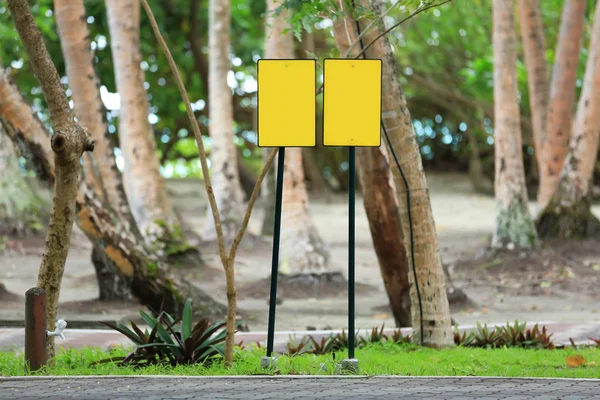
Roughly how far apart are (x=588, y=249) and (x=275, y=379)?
11353mm

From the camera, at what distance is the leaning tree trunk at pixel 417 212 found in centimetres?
952

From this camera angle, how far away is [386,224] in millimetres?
11664

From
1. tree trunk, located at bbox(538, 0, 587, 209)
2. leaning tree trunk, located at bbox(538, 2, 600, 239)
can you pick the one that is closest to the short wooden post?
leaning tree trunk, located at bbox(538, 2, 600, 239)

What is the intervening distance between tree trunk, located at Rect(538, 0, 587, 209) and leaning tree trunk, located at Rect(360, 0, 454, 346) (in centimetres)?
948

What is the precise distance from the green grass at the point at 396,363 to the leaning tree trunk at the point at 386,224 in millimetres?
A: 2098

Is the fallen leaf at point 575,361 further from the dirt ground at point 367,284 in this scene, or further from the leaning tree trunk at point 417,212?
the dirt ground at point 367,284

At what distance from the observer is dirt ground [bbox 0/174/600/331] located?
43.8 feet

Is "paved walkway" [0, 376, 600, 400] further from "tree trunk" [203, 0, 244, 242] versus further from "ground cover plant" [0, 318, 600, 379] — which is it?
"tree trunk" [203, 0, 244, 242]

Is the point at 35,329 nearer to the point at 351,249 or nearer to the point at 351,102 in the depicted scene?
the point at 351,249

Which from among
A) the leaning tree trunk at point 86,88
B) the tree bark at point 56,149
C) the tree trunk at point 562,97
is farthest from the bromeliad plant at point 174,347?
the tree trunk at point 562,97

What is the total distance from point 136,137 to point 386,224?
721cm

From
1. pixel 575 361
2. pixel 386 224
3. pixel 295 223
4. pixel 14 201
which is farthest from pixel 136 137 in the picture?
pixel 575 361

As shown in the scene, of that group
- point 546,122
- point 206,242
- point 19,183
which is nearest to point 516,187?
point 546,122

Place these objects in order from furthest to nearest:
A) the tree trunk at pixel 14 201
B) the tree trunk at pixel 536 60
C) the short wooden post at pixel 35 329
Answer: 1. the tree trunk at pixel 14 201
2. the tree trunk at pixel 536 60
3. the short wooden post at pixel 35 329
